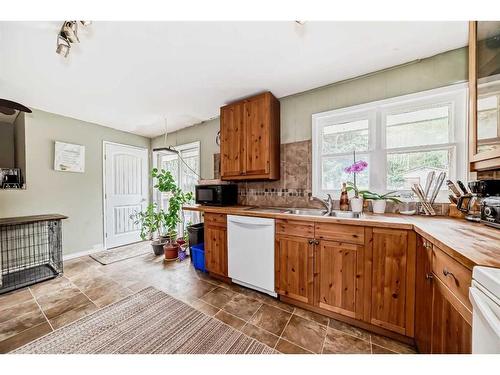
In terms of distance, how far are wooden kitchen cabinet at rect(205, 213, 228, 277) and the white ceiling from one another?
61.6 inches

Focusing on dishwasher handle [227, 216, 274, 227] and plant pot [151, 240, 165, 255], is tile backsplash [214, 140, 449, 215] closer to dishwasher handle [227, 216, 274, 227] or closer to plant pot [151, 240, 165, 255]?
dishwasher handle [227, 216, 274, 227]

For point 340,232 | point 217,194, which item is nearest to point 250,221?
point 217,194

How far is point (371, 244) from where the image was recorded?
140 cm

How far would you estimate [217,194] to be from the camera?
2.46m

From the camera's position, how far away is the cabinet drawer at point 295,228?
Result: 5.40 ft

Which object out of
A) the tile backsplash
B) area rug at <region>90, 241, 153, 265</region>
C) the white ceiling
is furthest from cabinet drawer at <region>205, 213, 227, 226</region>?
area rug at <region>90, 241, 153, 265</region>

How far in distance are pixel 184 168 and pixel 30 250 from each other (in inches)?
96.4

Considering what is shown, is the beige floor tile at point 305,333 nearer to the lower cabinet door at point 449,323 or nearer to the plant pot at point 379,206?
the lower cabinet door at point 449,323

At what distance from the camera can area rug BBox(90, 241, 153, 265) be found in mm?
2979

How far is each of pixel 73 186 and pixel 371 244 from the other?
4.16 meters

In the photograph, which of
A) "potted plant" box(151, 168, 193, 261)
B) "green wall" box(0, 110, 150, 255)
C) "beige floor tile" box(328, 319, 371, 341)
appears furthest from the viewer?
"potted plant" box(151, 168, 193, 261)

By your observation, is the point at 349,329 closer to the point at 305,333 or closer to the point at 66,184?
the point at 305,333

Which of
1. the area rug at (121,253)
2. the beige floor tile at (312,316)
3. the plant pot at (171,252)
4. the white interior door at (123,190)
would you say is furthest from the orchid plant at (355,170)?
the white interior door at (123,190)
